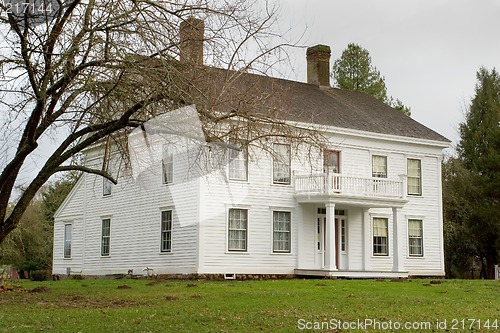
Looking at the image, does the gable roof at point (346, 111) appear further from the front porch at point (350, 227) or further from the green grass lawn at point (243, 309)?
the green grass lawn at point (243, 309)

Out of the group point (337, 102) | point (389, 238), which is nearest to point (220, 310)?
point (389, 238)

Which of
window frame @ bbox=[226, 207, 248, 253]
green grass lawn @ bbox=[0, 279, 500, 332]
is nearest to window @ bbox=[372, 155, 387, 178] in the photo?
window frame @ bbox=[226, 207, 248, 253]

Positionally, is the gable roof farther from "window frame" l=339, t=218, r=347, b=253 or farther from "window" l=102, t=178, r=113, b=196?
"window" l=102, t=178, r=113, b=196

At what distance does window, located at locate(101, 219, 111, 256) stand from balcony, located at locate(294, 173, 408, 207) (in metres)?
8.85

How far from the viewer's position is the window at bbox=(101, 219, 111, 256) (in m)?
33.0

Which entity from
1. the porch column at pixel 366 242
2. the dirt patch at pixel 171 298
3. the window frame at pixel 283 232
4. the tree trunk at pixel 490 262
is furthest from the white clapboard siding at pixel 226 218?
the tree trunk at pixel 490 262

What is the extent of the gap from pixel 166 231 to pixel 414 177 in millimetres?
11483

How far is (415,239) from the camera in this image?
33156mm

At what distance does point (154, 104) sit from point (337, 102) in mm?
20806

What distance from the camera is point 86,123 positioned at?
53.7 feet

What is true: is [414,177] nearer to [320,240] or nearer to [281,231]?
[320,240]

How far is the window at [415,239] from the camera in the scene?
33.0 metres

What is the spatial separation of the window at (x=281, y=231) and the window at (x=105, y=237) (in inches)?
311

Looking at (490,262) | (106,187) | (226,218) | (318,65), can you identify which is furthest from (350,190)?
(490,262)
